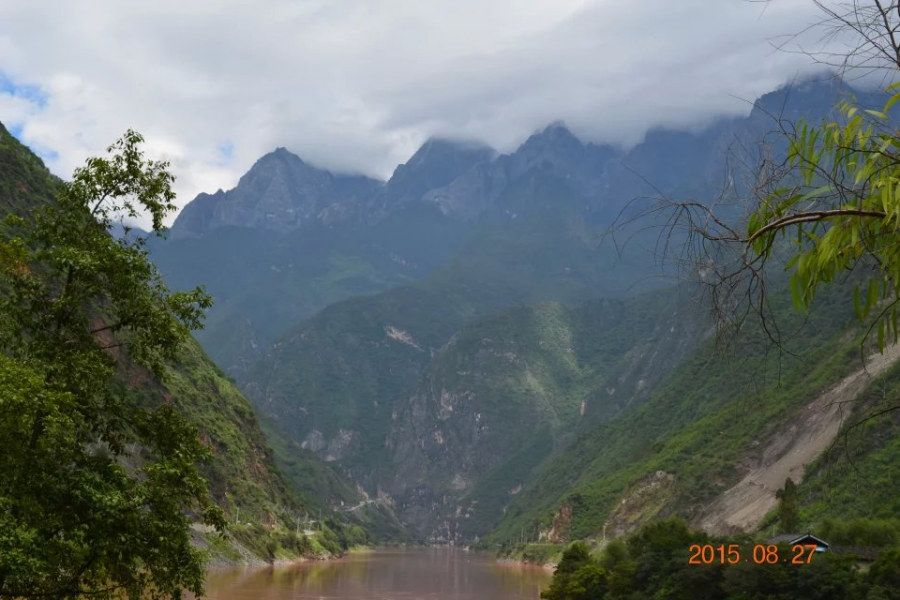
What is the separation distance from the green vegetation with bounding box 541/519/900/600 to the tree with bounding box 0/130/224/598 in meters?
45.8

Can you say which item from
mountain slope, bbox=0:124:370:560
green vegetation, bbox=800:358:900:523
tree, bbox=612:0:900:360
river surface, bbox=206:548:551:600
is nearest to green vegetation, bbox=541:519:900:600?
river surface, bbox=206:548:551:600

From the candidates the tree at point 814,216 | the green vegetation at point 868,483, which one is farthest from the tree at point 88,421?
the green vegetation at point 868,483

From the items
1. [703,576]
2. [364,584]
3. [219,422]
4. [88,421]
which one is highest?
[88,421]

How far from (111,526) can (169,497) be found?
1.24 meters

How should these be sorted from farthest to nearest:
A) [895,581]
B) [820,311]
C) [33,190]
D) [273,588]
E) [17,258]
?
[820,311] → [33,190] → [273,588] → [895,581] → [17,258]

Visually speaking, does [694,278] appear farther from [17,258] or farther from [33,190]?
[33,190]

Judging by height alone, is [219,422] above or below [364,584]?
above

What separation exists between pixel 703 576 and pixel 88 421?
55.1 meters

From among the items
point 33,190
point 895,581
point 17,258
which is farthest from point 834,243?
point 33,190

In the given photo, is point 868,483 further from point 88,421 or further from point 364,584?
point 88,421

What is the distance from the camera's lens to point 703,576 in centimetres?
6397

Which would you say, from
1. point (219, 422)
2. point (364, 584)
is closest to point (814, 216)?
point (364, 584)

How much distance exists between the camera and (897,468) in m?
110

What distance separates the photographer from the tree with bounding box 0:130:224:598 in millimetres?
16078
